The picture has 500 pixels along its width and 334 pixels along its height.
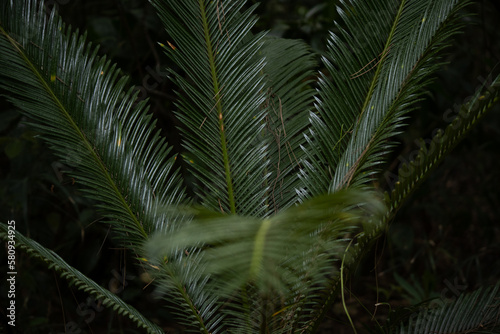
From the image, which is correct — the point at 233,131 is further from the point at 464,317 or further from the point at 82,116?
the point at 464,317

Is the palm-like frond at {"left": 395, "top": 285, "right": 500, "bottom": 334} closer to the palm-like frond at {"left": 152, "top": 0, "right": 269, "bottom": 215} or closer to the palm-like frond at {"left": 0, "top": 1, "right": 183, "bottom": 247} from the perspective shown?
the palm-like frond at {"left": 152, "top": 0, "right": 269, "bottom": 215}

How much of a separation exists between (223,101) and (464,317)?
1079 mm

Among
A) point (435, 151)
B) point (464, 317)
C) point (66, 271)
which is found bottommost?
point (464, 317)

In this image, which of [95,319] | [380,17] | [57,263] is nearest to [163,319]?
[95,319]

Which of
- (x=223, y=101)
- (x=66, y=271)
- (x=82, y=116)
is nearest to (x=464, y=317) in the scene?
(x=223, y=101)

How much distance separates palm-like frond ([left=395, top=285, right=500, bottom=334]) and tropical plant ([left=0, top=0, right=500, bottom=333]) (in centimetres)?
3

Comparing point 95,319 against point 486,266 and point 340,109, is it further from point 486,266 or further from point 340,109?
point 486,266

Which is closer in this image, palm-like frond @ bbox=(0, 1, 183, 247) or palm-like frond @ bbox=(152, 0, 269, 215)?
palm-like frond @ bbox=(0, 1, 183, 247)

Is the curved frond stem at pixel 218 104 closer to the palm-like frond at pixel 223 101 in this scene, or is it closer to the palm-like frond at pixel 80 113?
the palm-like frond at pixel 223 101

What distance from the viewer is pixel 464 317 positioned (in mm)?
1612

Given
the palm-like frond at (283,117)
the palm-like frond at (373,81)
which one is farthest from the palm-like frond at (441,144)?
the palm-like frond at (283,117)

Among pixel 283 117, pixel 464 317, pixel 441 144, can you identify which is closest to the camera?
pixel 441 144

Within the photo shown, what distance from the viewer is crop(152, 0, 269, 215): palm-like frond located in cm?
178

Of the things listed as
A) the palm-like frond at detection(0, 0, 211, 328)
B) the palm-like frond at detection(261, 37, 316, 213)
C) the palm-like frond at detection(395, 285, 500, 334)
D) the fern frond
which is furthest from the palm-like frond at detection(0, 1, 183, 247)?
the palm-like frond at detection(395, 285, 500, 334)
